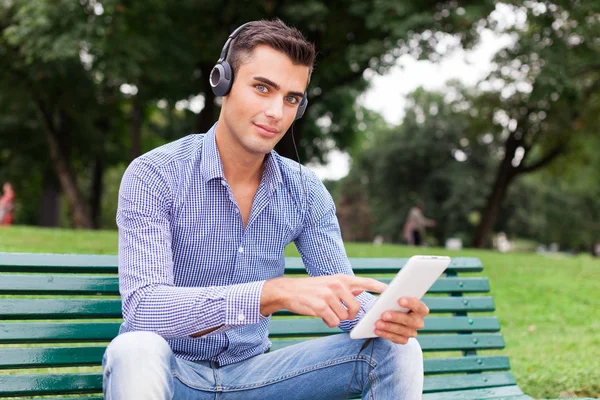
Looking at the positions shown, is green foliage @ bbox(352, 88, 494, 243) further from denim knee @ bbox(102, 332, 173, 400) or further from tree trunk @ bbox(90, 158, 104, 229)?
denim knee @ bbox(102, 332, 173, 400)

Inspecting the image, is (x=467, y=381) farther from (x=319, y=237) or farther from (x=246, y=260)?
(x=246, y=260)

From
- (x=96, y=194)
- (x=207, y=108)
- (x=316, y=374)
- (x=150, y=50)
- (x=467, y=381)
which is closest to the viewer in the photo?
(x=316, y=374)

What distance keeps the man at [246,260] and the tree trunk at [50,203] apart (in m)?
20.8

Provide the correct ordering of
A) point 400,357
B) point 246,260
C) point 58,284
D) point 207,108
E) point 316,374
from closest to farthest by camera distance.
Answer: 1. point 400,357
2. point 316,374
3. point 246,260
4. point 58,284
5. point 207,108

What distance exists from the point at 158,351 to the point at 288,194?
0.97 m

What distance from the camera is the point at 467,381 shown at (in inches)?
146

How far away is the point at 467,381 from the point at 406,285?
173cm

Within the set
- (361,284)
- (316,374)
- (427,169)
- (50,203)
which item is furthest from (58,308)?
(427,169)

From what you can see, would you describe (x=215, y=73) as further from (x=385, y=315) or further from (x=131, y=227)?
(x=385, y=315)

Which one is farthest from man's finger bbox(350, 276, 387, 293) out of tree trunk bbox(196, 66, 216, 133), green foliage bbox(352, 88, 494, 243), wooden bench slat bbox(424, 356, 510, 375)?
green foliage bbox(352, 88, 494, 243)

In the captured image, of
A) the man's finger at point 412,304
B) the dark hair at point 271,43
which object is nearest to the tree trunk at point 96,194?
the dark hair at point 271,43

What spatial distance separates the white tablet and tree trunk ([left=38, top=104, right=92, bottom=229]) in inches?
673

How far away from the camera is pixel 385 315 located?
2.32 m

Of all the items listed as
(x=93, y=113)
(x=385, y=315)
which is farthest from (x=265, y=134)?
(x=93, y=113)
